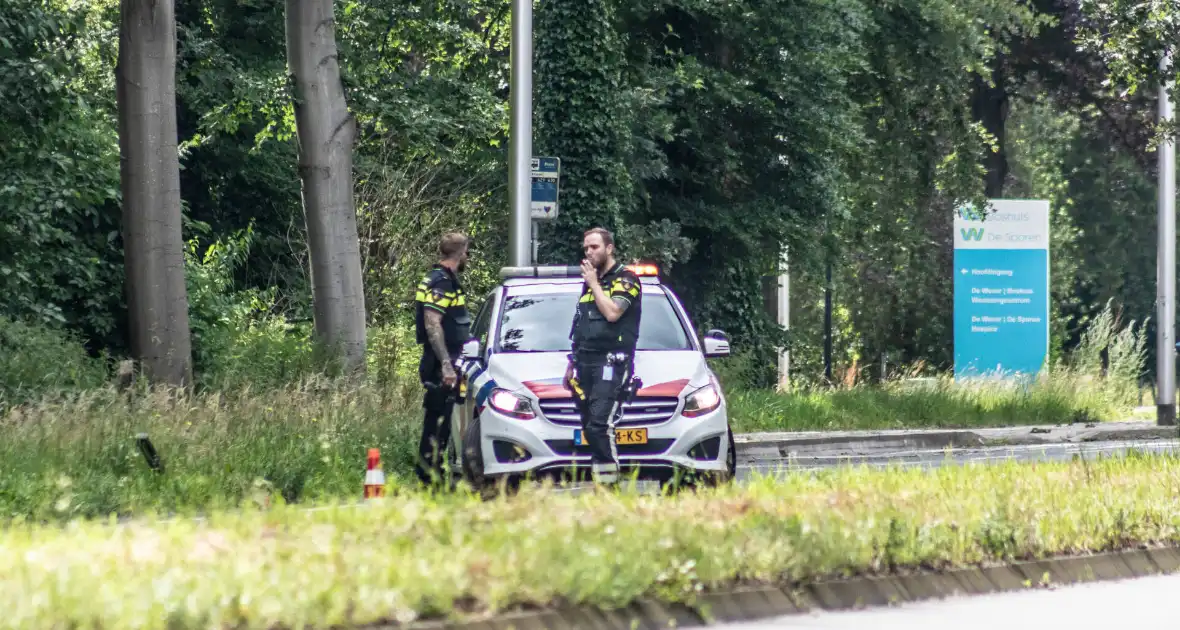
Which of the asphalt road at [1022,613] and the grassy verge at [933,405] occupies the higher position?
the asphalt road at [1022,613]

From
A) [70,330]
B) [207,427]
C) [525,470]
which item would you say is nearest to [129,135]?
[70,330]

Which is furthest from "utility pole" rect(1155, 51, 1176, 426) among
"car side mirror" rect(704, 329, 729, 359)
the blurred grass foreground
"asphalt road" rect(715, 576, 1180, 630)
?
"asphalt road" rect(715, 576, 1180, 630)

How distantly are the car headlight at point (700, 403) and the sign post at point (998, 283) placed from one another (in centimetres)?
1717

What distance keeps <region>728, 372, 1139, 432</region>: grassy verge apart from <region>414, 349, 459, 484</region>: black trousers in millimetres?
8712

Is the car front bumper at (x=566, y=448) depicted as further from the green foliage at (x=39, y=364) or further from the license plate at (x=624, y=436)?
the green foliage at (x=39, y=364)

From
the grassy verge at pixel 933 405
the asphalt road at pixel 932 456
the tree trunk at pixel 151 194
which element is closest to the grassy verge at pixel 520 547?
the asphalt road at pixel 932 456

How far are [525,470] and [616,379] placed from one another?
2.94 feet

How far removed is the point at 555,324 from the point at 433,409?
3.75 ft

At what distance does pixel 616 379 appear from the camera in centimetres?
1262

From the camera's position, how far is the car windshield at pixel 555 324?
13.9m

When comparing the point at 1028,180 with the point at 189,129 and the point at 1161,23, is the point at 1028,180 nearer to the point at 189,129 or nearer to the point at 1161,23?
the point at 189,129

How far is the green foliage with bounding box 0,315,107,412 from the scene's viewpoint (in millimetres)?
19281

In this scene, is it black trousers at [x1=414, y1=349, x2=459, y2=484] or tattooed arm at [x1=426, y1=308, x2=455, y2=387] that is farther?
black trousers at [x1=414, y1=349, x2=459, y2=484]

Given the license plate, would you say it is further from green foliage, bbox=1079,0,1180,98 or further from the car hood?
green foliage, bbox=1079,0,1180,98
